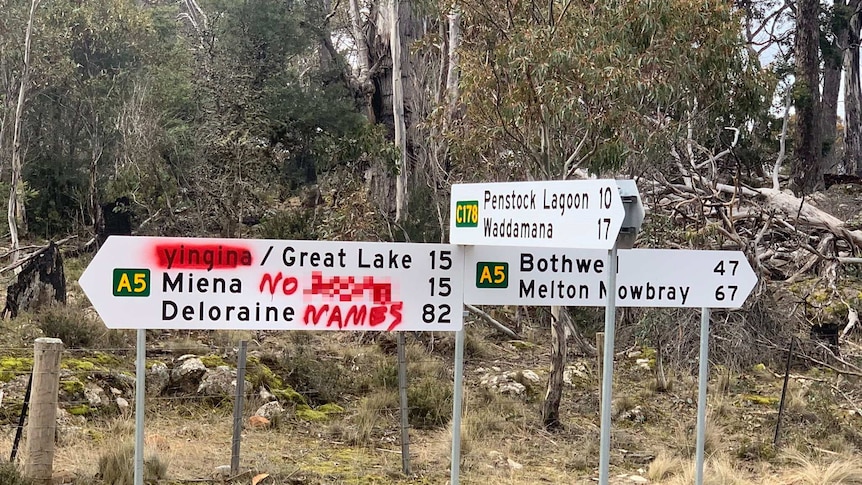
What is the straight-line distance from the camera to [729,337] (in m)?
10.9

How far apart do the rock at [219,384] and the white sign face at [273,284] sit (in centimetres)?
432

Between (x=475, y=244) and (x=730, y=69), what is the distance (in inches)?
264

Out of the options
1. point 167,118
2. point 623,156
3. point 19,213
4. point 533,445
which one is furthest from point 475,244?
point 19,213

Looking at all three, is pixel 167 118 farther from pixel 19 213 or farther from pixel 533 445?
pixel 533 445

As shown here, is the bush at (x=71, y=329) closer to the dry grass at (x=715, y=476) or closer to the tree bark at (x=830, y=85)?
the dry grass at (x=715, y=476)

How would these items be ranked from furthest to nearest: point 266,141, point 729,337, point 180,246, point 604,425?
point 266,141 → point 729,337 → point 180,246 → point 604,425

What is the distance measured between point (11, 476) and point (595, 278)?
3310 millimetres

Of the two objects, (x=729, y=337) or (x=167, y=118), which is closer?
(x=729, y=337)

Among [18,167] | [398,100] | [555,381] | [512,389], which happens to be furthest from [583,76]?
[18,167]

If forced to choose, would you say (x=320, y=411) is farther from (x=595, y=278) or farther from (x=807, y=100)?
(x=807, y=100)

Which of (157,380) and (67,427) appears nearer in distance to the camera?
(67,427)

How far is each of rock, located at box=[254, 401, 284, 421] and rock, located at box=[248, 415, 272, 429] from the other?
0.31 ft

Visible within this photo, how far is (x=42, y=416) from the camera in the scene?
517 centimetres

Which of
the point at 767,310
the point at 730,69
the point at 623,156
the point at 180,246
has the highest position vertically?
the point at 730,69
